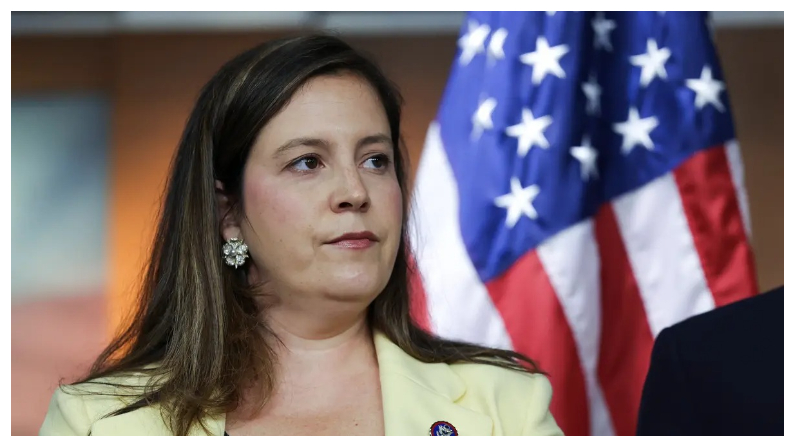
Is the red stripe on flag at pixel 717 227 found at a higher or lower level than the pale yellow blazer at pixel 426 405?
higher

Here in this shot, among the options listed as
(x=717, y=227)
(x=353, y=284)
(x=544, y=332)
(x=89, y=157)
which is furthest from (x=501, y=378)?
(x=89, y=157)

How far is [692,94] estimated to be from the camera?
2.60 meters

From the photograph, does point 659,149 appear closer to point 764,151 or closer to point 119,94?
point 764,151

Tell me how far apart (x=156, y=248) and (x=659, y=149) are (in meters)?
1.39

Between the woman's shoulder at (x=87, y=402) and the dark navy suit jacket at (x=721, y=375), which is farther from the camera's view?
the dark navy suit jacket at (x=721, y=375)

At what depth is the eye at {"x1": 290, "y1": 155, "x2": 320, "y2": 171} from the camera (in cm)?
184

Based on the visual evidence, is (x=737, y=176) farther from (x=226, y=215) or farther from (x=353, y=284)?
(x=226, y=215)

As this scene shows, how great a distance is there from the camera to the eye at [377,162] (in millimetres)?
1912

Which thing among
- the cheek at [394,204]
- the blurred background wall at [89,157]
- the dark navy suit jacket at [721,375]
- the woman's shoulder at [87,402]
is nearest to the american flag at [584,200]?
the dark navy suit jacket at [721,375]

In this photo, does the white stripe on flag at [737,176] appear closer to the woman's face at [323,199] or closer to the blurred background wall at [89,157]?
the woman's face at [323,199]

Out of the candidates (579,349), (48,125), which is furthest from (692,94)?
(48,125)

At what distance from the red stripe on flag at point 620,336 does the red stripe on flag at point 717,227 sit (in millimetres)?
209

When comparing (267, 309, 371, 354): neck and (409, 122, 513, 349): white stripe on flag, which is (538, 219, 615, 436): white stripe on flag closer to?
(409, 122, 513, 349): white stripe on flag

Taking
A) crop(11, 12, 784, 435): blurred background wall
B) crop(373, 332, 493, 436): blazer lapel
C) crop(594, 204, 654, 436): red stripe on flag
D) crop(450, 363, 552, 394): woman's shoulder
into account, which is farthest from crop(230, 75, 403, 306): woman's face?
crop(11, 12, 784, 435): blurred background wall
